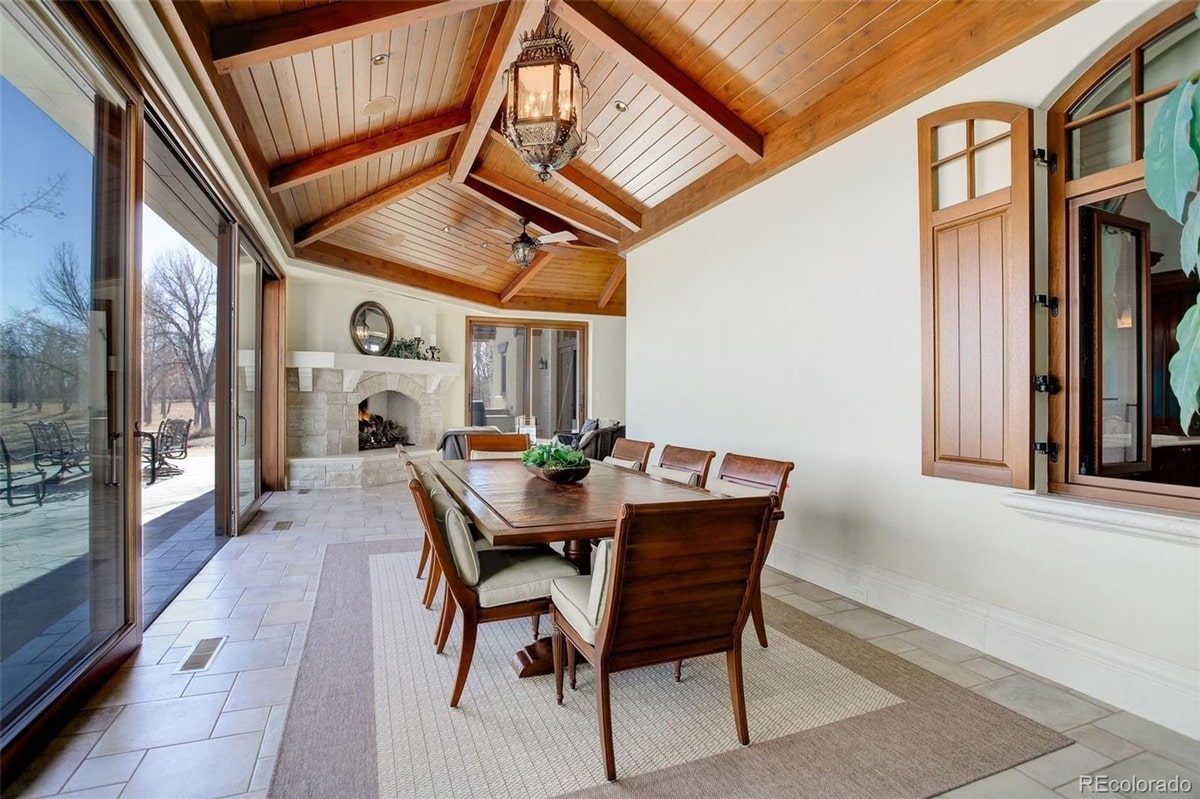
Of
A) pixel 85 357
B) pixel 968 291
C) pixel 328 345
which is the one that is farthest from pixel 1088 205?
pixel 328 345

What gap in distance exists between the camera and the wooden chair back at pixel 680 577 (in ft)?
5.36

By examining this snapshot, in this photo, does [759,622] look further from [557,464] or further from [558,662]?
[557,464]

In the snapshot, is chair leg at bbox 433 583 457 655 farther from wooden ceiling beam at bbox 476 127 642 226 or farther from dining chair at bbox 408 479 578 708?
wooden ceiling beam at bbox 476 127 642 226

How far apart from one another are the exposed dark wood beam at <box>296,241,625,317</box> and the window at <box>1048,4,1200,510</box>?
22.3ft

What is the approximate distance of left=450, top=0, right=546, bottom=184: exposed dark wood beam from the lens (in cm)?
308

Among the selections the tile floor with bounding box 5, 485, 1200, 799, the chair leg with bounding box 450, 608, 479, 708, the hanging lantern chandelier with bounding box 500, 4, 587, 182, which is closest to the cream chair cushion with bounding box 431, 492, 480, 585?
the chair leg with bounding box 450, 608, 479, 708

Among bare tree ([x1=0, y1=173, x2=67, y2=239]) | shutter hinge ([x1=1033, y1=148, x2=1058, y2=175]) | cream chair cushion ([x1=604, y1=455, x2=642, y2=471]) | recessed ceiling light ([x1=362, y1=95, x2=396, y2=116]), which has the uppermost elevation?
recessed ceiling light ([x1=362, y1=95, x2=396, y2=116])

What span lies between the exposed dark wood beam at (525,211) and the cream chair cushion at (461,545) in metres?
4.63

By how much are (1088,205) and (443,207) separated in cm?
587

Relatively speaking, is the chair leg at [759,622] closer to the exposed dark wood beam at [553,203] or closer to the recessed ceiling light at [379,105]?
the recessed ceiling light at [379,105]

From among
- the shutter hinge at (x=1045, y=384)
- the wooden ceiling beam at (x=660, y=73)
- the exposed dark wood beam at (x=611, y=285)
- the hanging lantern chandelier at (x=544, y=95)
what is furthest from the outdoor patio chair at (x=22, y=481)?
the exposed dark wood beam at (x=611, y=285)

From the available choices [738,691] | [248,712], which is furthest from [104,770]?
[738,691]

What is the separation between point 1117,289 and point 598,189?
4.10m

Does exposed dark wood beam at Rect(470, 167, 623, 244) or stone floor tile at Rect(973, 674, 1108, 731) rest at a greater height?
exposed dark wood beam at Rect(470, 167, 623, 244)
